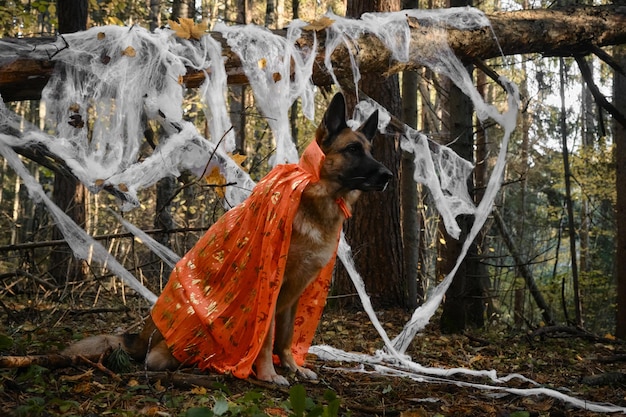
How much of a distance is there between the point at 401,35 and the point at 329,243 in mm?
2790

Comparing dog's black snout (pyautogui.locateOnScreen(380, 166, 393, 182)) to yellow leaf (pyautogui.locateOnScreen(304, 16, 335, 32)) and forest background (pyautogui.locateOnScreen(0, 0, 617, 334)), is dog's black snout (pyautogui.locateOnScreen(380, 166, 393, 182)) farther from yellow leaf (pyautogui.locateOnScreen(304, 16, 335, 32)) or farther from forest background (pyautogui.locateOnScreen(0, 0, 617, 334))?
yellow leaf (pyautogui.locateOnScreen(304, 16, 335, 32))

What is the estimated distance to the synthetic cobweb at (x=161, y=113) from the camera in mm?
4945

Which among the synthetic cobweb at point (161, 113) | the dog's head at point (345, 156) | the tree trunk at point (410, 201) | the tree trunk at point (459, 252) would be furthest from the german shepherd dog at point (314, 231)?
the tree trunk at point (410, 201)

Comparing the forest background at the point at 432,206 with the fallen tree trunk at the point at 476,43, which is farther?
the forest background at the point at 432,206

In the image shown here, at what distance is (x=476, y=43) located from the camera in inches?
256

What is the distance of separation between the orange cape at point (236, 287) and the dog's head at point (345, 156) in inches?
5.3

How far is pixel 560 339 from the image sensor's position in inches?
288

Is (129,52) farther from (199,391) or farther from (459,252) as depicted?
(459,252)

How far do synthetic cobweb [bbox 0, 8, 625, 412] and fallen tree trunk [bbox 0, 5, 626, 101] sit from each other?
0.08 m

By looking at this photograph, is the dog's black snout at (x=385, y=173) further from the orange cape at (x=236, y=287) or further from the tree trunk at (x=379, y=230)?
the tree trunk at (x=379, y=230)

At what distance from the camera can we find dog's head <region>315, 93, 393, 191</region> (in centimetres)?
Answer: 439

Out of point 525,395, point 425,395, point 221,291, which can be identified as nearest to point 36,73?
point 221,291

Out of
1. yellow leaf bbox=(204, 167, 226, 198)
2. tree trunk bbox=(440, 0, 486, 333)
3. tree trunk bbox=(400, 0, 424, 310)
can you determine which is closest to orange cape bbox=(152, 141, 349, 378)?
yellow leaf bbox=(204, 167, 226, 198)

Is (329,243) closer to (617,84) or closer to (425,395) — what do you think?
(425,395)
